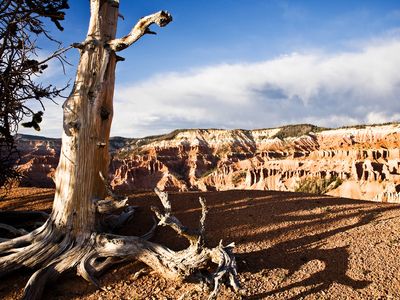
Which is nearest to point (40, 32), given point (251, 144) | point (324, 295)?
point (324, 295)

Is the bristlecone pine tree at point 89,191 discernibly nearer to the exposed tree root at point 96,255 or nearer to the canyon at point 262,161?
the exposed tree root at point 96,255

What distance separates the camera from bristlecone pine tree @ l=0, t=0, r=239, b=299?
5.55 m

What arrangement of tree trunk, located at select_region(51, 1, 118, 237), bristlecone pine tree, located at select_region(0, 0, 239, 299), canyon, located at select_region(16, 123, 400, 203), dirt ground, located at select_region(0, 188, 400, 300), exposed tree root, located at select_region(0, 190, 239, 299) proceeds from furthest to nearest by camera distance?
canyon, located at select_region(16, 123, 400, 203), tree trunk, located at select_region(51, 1, 118, 237), bristlecone pine tree, located at select_region(0, 0, 239, 299), dirt ground, located at select_region(0, 188, 400, 300), exposed tree root, located at select_region(0, 190, 239, 299)

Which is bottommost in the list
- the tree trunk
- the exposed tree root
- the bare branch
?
the exposed tree root

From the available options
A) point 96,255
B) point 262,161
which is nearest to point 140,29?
point 96,255

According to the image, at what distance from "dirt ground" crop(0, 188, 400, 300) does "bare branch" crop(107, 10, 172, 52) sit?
377 centimetres

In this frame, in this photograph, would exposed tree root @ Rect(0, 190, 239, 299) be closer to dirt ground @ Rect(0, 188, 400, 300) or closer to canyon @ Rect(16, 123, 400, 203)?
dirt ground @ Rect(0, 188, 400, 300)

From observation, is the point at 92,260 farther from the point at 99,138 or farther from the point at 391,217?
the point at 391,217

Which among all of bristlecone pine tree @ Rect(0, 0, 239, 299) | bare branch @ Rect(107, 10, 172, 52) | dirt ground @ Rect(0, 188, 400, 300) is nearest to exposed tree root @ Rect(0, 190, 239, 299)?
bristlecone pine tree @ Rect(0, 0, 239, 299)

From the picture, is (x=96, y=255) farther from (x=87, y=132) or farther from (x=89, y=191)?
(x=87, y=132)

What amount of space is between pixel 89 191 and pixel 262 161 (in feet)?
272

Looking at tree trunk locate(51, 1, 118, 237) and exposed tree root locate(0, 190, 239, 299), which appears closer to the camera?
exposed tree root locate(0, 190, 239, 299)

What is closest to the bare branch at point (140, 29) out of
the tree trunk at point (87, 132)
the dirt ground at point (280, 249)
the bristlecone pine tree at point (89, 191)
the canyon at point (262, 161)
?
the bristlecone pine tree at point (89, 191)

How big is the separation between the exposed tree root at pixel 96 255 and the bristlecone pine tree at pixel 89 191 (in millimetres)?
15
